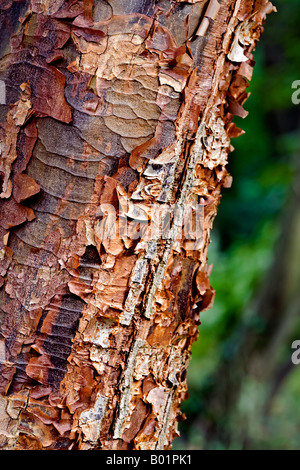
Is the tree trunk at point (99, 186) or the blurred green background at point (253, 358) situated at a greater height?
the blurred green background at point (253, 358)

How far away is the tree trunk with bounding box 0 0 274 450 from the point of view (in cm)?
78

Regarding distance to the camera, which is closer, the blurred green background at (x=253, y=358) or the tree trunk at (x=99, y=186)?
the tree trunk at (x=99, y=186)

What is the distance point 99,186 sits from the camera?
31.6 inches

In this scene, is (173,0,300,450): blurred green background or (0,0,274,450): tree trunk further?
(173,0,300,450): blurred green background

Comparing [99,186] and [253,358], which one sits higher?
[253,358]

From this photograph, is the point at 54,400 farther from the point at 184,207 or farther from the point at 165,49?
the point at 165,49

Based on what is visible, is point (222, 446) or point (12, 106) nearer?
point (12, 106)

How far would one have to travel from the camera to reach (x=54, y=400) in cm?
84

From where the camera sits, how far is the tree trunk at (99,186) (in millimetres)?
780
